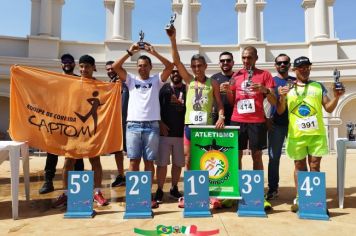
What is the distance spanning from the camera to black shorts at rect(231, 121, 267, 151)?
371cm

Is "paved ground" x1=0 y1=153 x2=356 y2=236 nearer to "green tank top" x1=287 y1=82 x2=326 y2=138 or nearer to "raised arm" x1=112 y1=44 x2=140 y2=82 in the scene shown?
"green tank top" x1=287 y1=82 x2=326 y2=138

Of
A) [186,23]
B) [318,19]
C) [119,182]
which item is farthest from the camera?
[186,23]

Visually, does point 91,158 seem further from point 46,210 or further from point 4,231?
point 4,231

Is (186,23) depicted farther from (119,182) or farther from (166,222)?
(166,222)

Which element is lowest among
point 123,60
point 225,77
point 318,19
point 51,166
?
point 51,166

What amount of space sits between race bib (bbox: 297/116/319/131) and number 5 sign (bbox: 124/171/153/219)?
1.76 metres

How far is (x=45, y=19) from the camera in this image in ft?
59.5

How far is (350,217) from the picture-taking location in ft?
10.8

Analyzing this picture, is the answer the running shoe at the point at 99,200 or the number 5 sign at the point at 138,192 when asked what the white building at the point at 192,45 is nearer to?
the running shoe at the point at 99,200

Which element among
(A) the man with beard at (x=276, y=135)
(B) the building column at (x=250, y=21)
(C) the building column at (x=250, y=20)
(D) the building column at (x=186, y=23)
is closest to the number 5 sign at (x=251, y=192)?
(A) the man with beard at (x=276, y=135)

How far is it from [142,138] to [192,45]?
15576 millimetres

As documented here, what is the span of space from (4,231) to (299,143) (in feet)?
10.2

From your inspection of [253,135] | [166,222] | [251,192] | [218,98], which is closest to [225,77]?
[218,98]

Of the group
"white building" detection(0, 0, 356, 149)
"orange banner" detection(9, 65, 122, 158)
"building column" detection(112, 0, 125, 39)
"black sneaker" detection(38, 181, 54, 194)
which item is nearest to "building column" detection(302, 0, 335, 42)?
"white building" detection(0, 0, 356, 149)
